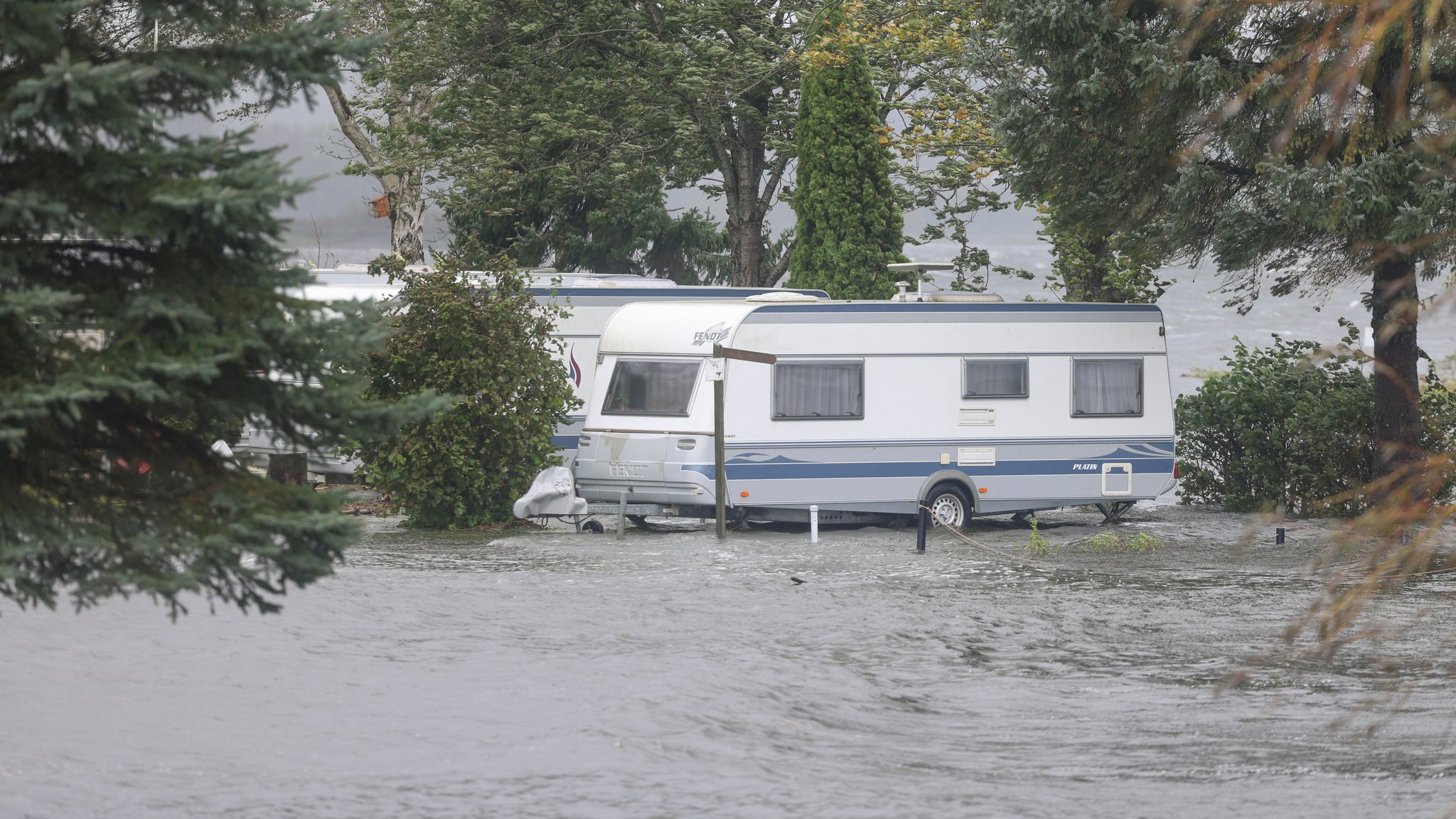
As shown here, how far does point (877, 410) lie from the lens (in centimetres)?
2012

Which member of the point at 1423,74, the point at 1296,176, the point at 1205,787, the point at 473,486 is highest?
the point at 1296,176

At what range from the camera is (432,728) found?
999 centimetres

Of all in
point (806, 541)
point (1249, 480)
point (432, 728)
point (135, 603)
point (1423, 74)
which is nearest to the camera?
point (1423, 74)

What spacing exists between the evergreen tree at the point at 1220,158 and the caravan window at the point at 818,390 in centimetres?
356

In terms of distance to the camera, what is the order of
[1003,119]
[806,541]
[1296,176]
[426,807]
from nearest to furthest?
[426,807] → [1296,176] → [806,541] → [1003,119]

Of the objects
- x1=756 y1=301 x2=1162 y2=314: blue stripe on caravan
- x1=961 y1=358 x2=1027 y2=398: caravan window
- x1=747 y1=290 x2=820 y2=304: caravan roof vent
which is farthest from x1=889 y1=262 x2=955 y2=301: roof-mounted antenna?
x1=961 y1=358 x2=1027 y2=398: caravan window

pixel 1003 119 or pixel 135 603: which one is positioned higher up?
pixel 1003 119

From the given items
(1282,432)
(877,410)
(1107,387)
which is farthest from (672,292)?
(1282,432)

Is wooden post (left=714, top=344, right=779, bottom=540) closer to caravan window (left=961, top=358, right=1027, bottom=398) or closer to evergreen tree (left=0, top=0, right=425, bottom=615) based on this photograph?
caravan window (left=961, top=358, right=1027, bottom=398)

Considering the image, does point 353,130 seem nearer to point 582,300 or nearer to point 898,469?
point 582,300

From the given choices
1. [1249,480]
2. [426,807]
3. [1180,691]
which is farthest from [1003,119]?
[426,807]

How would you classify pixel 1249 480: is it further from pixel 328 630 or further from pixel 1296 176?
pixel 328 630

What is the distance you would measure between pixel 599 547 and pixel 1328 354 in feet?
46.5

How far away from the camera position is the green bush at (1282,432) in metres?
22.2
